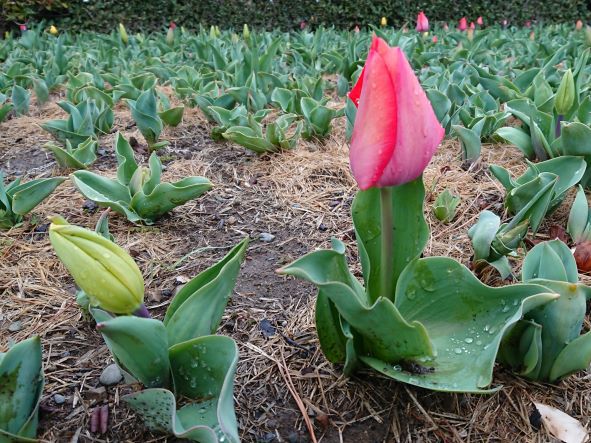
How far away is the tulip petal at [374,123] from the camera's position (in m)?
0.83

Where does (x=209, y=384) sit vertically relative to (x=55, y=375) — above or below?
above

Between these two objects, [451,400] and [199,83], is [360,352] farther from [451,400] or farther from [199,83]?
[199,83]

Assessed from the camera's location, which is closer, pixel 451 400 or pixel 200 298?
pixel 200 298

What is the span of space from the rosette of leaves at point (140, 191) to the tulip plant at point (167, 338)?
2.38 ft

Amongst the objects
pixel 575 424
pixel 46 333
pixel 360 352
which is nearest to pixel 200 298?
pixel 360 352

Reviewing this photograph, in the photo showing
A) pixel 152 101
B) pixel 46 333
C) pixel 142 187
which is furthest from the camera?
pixel 152 101

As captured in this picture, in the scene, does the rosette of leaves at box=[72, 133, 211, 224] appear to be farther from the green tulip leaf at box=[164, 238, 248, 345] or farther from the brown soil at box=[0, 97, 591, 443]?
the green tulip leaf at box=[164, 238, 248, 345]

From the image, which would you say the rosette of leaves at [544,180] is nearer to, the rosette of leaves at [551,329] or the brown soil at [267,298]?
the brown soil at [267,298]

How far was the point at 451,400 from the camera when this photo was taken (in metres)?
1.15

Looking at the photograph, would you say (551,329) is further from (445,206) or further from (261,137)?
(261,137)

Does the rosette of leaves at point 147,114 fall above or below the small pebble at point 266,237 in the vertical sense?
above

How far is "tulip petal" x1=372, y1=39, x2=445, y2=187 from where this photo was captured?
0.83m

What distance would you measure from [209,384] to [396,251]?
443 mm

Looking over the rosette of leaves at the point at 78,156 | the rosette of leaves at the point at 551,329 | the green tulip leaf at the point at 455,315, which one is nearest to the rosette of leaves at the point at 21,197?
the rosette of leaves at the point at 78,156
